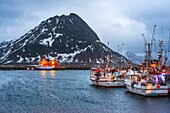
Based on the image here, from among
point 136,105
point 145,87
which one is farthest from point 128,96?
point 136,105

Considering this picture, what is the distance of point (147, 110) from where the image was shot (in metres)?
38.8

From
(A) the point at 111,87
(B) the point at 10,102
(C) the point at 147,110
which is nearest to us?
(C) the point at 147,110

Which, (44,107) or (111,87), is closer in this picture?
(44,107)

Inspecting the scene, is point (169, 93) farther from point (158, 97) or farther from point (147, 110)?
point (147, 110)

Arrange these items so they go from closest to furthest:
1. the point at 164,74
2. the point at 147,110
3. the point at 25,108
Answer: the point at 147,110, the point at 25,108, the point at 164,74

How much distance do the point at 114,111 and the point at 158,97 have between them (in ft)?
37.4

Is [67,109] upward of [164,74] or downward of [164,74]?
downward

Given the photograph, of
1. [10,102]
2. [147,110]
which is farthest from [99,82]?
[147,110]

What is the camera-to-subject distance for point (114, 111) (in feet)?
129

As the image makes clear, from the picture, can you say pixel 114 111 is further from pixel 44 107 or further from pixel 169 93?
pixel 169 93

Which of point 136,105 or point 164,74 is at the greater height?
point 164,74

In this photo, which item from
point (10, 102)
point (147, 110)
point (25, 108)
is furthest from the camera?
point (10, 102)

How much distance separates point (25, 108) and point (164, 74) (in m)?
23.4

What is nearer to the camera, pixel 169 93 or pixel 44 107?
pixel 44 107
